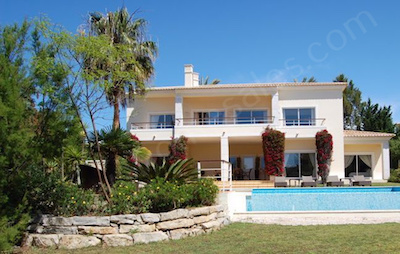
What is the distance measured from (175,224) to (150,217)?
616 millimetres

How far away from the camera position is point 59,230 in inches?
317

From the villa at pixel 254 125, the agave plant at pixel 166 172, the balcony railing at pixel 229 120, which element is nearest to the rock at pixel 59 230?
the agave plant at pixel 166 172

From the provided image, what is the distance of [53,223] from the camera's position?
319 inches

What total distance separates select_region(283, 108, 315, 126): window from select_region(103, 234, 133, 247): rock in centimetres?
2041

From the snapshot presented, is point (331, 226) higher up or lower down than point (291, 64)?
lower down

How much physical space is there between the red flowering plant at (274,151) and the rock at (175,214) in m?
16.5

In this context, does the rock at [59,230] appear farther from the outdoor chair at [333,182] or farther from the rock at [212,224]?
the outdoor chair at [333,182]

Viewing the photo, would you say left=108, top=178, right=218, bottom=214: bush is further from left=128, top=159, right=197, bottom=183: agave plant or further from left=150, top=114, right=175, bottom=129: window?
left=150, top=114, right=175, bottom=129: window

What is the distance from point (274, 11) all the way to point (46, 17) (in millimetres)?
7497

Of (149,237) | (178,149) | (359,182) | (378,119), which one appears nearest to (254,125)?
(178,149)

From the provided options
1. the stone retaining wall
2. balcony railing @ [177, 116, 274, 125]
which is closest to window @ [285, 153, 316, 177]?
balcony railing @ [177, 116, 274, 125]

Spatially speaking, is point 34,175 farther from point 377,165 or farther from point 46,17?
point 377,165

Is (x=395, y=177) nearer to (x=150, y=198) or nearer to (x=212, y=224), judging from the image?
(x=212, y=224)

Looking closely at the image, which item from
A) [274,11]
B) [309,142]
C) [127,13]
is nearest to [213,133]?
[309,142]
